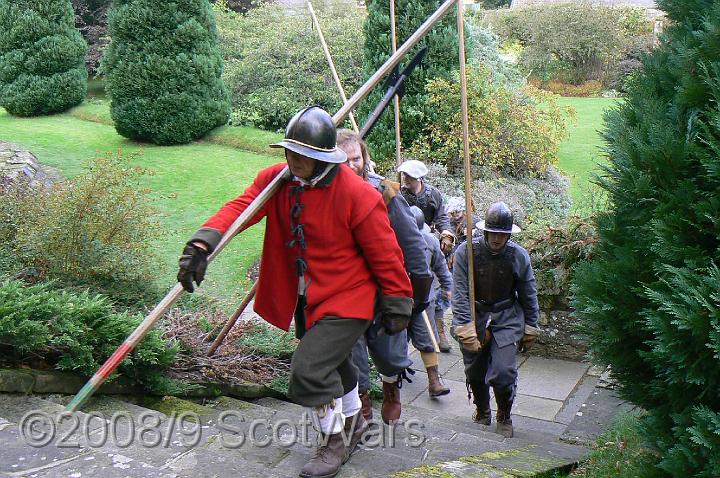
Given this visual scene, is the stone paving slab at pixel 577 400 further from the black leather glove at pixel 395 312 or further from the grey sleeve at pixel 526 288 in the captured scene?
the black leather glove at pixel 395 312

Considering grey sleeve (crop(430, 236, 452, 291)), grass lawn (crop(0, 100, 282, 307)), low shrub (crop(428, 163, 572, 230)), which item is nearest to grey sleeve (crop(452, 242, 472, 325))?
grey sleeve (crop(430, 236, 452, 291))

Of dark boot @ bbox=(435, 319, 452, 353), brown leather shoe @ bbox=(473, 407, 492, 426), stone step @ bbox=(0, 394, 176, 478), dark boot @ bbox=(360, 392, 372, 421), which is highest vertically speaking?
stone step @ bbox=(0, 394, 176, 478)

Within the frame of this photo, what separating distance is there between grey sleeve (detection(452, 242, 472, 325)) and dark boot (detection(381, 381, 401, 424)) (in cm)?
69

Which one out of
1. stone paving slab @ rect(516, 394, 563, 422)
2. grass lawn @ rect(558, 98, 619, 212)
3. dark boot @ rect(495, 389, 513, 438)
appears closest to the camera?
dark boot @ rect(495, 389, 513, 438)

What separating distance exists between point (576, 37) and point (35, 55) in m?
17.7

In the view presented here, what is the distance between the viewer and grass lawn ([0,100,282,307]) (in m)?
9.62

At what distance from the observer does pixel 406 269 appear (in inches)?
182

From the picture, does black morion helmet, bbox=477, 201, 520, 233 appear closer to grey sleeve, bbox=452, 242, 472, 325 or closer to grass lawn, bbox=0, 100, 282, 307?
grey sleeve, bbox=452, 242, 472, 325

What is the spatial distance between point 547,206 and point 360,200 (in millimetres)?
8467

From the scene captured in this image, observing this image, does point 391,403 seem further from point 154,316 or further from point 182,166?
point 182,166

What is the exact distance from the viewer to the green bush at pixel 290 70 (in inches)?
641

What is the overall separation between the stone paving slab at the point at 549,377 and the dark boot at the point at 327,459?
3.23m

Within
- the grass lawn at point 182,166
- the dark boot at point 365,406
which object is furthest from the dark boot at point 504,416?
the grass lawn at point 182,166

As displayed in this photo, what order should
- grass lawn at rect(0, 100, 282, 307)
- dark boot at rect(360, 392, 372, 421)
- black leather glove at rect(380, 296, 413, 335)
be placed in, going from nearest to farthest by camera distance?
black leather glove at rect(380, 296, 413, 335)
dark boot at rect(360, 392, 372, 421)
grass lawn at rect(0, 100, 282, 307)
